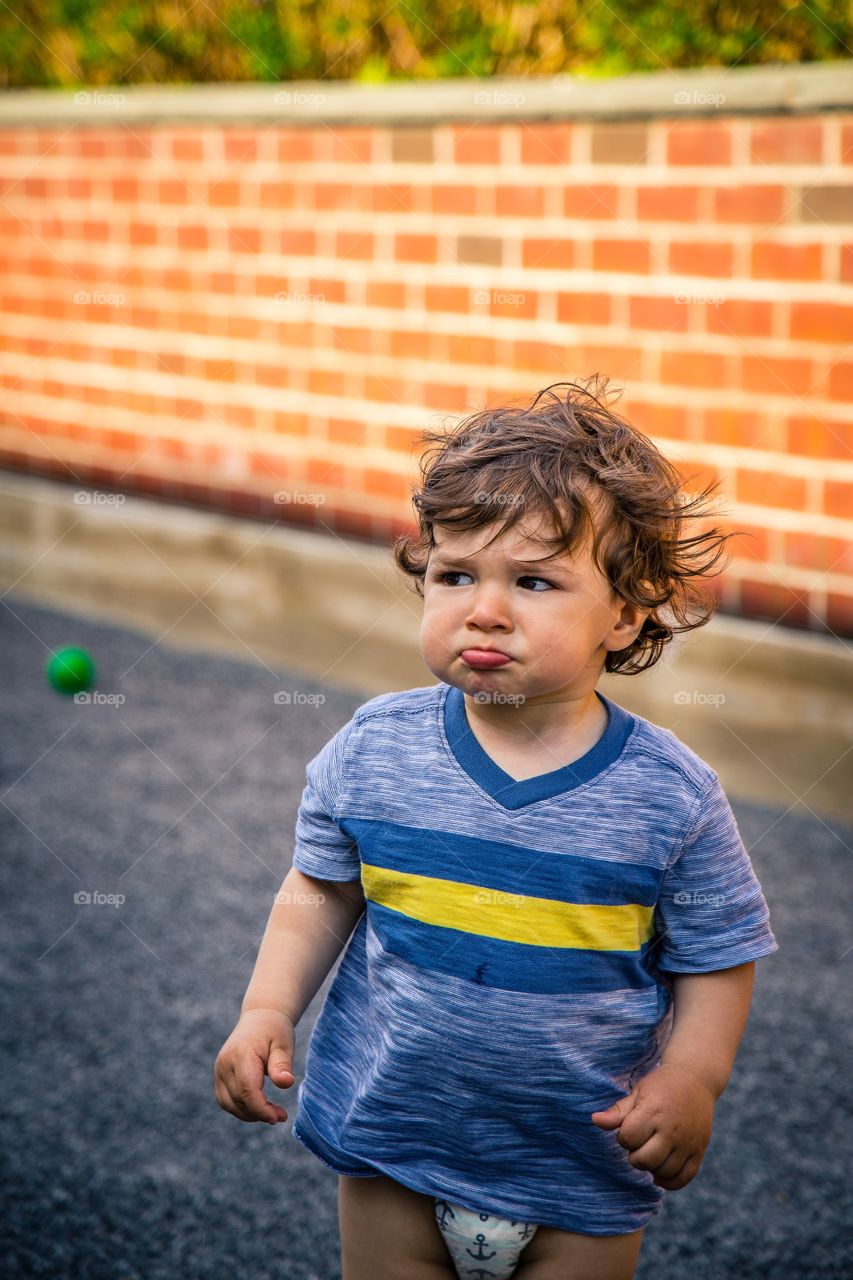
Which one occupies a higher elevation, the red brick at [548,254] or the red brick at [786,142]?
the red brick at [786,142]

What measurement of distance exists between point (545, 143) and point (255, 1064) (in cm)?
408

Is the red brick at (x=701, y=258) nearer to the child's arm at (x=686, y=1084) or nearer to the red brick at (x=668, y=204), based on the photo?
the red brick at (x=668, y=204)

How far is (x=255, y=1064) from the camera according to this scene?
1.69 metres

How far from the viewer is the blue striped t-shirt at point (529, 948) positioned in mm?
1618

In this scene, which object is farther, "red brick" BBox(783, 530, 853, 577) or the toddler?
"red brick" BBox(783, 530, 853, 577)

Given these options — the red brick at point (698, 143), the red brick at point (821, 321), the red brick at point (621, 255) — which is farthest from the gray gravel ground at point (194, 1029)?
the red brick at point (698, 143)

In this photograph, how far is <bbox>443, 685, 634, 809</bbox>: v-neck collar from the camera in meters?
1.66

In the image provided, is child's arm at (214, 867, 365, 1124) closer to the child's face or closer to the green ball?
the child's face

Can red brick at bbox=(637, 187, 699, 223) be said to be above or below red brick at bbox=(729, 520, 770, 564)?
above

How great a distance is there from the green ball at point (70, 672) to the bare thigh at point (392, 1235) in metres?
3.99

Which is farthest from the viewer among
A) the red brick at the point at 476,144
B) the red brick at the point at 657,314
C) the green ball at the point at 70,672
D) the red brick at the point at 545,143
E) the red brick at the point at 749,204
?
the green ball at the point at 70,672

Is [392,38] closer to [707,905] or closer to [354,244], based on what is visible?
[354,244]

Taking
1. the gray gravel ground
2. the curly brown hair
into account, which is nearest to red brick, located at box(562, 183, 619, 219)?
the gray gravel ground

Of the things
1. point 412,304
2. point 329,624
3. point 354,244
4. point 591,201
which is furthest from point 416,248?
point 329,624
